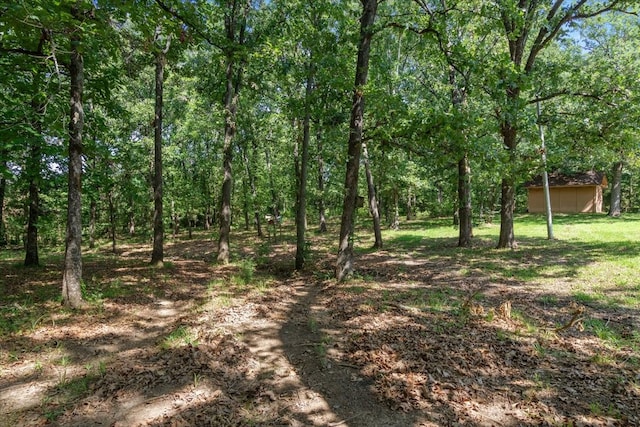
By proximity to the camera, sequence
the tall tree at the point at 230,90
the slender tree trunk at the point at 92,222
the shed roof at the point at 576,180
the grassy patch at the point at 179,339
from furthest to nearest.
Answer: the shed roof at the point at 576,180 → the slender tree trunk at the point at 92,222 → the tall tree at the point at 230,90 → the grassy patch at the point at 179,339

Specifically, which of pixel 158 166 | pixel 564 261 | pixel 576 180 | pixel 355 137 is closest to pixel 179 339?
pixel 355 137

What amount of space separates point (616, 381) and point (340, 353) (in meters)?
3.31

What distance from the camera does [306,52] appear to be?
1229 cm

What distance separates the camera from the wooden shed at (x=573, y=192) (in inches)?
1230

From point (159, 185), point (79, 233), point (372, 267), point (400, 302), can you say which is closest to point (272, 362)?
point (400, 302)

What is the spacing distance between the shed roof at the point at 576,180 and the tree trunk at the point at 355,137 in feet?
98.2

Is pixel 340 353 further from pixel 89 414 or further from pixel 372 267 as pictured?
Answer: pixel 372 267

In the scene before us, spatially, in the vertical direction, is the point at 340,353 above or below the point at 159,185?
below

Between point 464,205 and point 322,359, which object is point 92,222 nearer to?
point 464,205

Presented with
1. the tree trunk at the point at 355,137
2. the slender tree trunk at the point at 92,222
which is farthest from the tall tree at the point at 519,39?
the slender tree trunk at the point at 92,222

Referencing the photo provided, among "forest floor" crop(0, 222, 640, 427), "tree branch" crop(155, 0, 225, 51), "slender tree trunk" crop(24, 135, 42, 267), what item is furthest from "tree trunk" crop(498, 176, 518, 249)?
"slender tree trunk" crop(24, 135, 42, 267)

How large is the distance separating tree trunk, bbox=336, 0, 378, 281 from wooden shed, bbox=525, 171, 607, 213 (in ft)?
98.2

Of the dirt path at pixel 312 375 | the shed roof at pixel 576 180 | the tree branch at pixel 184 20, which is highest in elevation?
the tree branch at pixel 184 20

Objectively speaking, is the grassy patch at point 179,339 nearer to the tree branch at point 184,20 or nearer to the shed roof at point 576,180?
the tree branch at point 184,20
